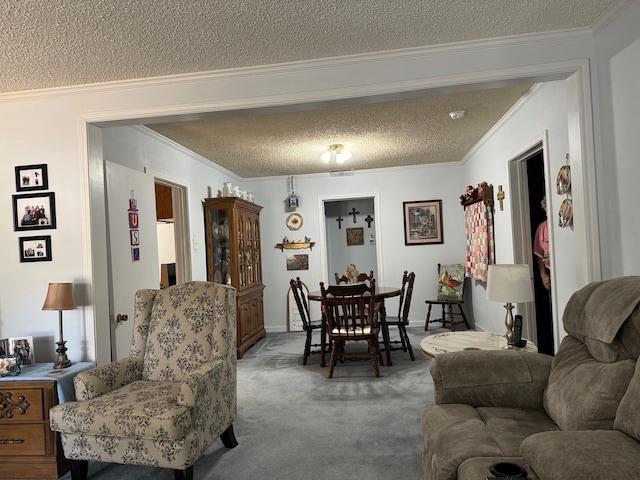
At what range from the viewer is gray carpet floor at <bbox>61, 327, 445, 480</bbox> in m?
2.55

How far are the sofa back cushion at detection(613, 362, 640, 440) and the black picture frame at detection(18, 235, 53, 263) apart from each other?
327cm

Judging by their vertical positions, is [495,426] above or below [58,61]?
below

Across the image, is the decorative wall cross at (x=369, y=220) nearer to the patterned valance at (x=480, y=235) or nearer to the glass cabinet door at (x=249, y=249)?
the patterned valance at (x=480, y=235)

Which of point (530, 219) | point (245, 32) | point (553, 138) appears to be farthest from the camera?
point (530, 219)

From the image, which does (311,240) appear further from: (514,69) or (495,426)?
(495,426)

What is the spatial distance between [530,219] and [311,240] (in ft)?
11.3

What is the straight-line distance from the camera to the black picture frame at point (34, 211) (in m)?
3.10

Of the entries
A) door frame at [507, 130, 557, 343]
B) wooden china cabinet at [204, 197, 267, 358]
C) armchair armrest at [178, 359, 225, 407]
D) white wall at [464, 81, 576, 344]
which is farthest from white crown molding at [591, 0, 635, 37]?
wooden china cabinet at [204, 197, 267, 358]

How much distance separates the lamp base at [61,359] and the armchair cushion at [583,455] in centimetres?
264

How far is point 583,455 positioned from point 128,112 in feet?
9.93

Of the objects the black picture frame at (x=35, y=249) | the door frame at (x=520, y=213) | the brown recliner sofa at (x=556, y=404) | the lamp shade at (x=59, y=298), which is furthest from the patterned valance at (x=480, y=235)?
the black picture frame at (x=35, y=249)

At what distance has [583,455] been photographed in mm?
1273

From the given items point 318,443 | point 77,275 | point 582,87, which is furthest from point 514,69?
point 77,275

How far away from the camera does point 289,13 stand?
2225 mm
